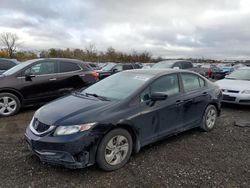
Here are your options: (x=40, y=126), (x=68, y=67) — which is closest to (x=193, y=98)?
(x=40, y=126)

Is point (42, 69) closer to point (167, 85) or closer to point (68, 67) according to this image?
point (68, 67)

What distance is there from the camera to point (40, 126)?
3652 mm

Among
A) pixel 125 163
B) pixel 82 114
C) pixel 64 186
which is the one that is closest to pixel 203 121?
pixel 125 163

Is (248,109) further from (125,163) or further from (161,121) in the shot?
(125,163)

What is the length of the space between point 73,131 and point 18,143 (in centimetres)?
185

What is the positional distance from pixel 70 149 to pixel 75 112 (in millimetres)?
573

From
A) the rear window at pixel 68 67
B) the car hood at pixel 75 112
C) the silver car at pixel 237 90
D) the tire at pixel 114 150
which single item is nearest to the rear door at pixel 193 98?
the tire at pixel 114 150

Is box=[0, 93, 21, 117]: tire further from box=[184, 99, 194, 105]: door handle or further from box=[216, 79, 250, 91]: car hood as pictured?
box=[216, 79, 250, 91]: car hood

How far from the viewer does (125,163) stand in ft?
12.6

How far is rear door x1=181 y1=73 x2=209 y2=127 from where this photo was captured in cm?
493

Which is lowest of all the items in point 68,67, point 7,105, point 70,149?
point 7,105

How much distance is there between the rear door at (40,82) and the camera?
710cm

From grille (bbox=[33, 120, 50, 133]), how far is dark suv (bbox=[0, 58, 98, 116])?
11.5 feet

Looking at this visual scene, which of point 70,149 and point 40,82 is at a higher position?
point 40,82
